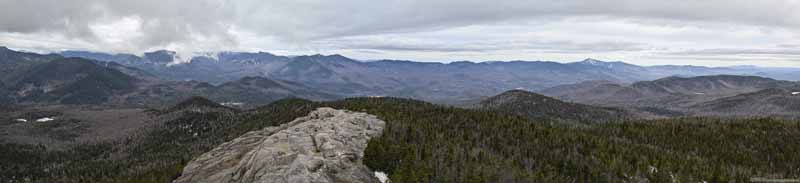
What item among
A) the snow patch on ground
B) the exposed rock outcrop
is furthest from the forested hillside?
the exposed rock outcrop

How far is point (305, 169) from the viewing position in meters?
42.1

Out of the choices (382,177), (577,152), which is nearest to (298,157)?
(382,177)

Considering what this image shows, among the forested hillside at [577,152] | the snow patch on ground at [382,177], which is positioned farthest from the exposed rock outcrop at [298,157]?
the forested hillside at [577,152]

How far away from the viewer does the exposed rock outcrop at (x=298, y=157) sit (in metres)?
42.4

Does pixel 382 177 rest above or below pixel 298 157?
below

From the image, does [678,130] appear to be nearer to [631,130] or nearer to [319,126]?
[631,130]

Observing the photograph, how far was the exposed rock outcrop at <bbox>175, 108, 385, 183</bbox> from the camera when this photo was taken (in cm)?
4238

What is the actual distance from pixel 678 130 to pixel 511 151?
4782 centimetres

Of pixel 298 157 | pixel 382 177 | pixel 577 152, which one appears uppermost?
pixel 298 157

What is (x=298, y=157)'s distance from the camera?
44.7m

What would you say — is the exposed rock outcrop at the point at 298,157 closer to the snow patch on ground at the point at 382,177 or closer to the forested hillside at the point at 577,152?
the snow patch on ground at the point at 382,177

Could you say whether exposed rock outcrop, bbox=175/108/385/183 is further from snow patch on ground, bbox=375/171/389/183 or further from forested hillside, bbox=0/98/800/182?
forested hillside, bbox=0/98/800/182

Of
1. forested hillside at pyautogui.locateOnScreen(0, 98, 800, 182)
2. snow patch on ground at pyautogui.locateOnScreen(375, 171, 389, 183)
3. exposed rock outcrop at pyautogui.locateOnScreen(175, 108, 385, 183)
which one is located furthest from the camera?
forested hillside at pyautogui.locateOnScreen(0, 98, 800, 182)

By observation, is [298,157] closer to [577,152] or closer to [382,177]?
[382,177]
